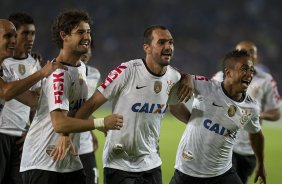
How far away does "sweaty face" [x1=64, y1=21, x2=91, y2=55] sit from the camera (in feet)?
15.5

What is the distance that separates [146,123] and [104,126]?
69 cm

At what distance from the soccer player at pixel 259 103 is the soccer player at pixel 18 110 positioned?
237 centimetres

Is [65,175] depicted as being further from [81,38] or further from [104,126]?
[81,38]

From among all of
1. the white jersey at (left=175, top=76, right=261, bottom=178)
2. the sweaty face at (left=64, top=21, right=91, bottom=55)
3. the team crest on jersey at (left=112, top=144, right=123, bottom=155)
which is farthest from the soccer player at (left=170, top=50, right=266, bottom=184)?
the sweaty face at (left=64, top=21, right=91, bottom=55)

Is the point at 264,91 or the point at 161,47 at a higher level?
the point at 161,47

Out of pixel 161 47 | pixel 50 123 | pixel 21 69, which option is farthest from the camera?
pixel 21 69

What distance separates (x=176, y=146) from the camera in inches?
532

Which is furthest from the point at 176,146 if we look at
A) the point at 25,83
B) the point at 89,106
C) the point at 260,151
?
the point at 25,83

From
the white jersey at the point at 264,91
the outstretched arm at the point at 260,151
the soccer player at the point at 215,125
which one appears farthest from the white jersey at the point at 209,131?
the white jersey at the point at 264,91

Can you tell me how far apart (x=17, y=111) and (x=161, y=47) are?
5.62 feet

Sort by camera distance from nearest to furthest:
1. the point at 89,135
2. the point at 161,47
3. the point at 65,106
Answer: the point at 65,106 → the point at 161,47 → the point at 89,135

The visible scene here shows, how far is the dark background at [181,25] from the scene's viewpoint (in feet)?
77.9

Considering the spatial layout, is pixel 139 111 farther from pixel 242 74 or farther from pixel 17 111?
pixel 17 111

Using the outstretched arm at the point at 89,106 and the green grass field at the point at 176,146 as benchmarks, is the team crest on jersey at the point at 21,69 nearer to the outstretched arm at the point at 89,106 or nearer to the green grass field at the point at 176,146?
the outstretched arm at the point at 89,106
